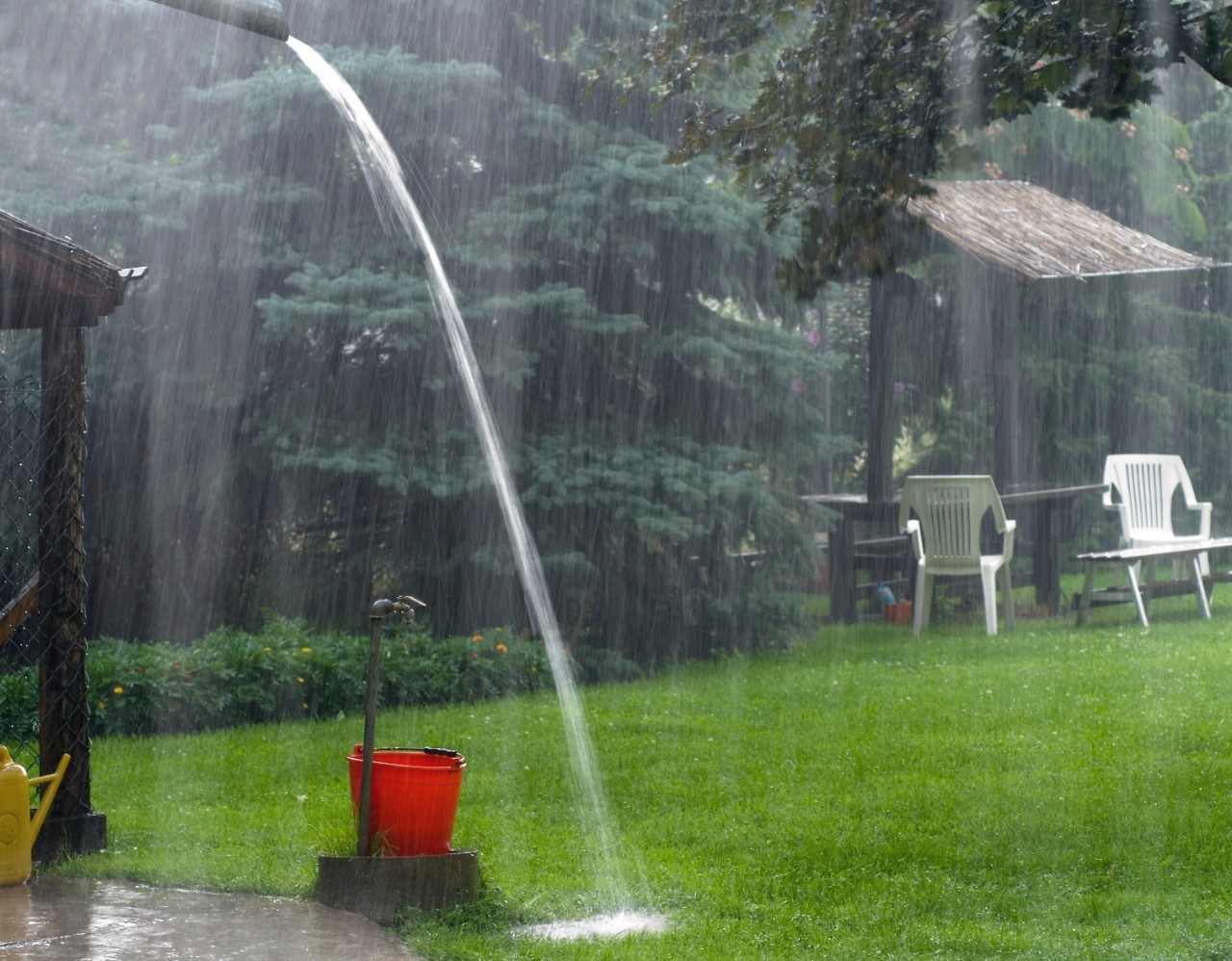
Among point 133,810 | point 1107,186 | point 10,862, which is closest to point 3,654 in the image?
point 133,810

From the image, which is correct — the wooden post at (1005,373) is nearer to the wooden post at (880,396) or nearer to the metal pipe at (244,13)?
the wooden post at (880,396)

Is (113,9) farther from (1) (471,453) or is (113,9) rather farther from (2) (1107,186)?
(2) (1107,186)

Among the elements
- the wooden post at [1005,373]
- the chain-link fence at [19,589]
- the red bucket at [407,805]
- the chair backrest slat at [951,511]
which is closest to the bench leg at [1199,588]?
the chair backrest slat at [951,511]

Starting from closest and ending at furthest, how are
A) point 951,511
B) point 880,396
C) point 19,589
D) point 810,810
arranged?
1. point 810,810
2. point 19,589
3. point 951,511
4. point 880,396

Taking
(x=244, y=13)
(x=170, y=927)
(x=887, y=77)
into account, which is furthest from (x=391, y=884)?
(x=887, y=77)

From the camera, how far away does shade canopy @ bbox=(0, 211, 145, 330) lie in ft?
17.9

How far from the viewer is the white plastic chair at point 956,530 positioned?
12031 mm

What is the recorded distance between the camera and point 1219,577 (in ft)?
44.5

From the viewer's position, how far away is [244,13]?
468 centimetres

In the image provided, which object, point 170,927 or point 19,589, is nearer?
point 170,927

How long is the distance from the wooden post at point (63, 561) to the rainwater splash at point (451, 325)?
Result: 13.4ft

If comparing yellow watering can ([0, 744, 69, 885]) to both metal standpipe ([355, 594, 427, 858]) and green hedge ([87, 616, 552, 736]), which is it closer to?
metal standpipe ([355, 594, 427, 858])

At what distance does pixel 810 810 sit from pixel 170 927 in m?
2.69

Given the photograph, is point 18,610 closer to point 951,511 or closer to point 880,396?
point 951,511
